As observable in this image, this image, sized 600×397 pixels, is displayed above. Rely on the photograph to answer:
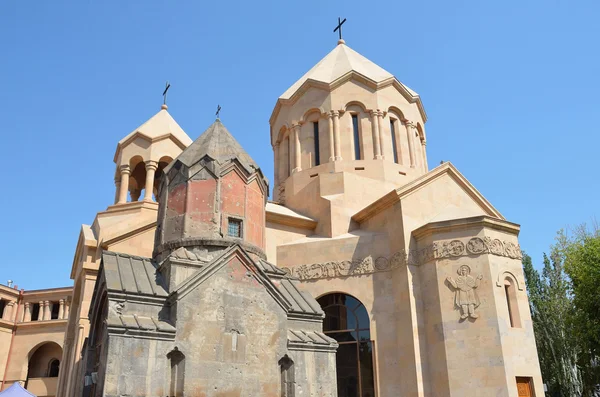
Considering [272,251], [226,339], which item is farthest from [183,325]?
[272,251]

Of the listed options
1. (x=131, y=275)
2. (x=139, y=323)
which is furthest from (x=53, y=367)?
(x=139, y=323)

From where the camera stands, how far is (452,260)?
1272cm

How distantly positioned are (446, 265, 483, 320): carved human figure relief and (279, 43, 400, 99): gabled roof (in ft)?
29.2

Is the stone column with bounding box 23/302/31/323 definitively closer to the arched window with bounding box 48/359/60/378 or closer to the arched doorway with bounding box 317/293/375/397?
the arched window with bounding box 48/359/60/378

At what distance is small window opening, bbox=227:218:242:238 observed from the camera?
10.5 m

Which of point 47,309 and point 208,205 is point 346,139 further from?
point 47,309

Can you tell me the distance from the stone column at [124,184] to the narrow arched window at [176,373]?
10.0 meters

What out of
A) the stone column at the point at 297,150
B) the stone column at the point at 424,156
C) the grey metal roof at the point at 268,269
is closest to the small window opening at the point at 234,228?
the grey metal roof at the point at 268,269

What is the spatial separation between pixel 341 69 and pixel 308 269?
8.91m

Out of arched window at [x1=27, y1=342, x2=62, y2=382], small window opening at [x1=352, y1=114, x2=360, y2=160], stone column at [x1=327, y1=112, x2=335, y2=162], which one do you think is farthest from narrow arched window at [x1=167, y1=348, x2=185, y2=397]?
arched window at [x1=27, y1=342, x2=62, y2=382]

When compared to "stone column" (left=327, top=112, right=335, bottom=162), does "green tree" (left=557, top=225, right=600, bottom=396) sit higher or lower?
lower

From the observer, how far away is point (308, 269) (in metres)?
14.4

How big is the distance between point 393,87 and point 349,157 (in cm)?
360

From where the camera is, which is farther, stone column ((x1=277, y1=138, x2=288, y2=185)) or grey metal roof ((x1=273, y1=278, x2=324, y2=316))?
stone column ((x1=277, y1=138, x2=288, y2=185))
